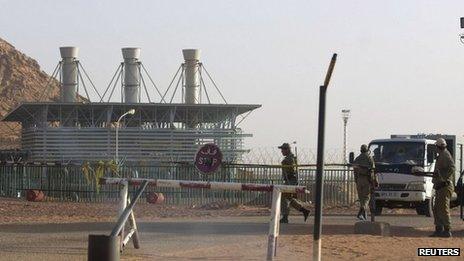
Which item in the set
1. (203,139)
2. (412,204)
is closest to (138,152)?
(203,139)

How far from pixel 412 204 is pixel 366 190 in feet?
19.0

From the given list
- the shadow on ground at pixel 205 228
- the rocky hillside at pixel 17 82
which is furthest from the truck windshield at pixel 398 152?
the rocky hillside at pixel 17 82

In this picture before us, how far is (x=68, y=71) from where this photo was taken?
299ft

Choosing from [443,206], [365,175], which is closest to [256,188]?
[443,206]

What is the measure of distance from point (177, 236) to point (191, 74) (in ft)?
234

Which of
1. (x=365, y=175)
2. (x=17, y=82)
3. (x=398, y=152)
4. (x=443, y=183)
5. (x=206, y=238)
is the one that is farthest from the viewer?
(x=17, y=82)

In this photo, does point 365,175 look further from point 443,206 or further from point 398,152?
point 398,152

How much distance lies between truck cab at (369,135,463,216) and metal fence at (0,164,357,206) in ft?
14.7

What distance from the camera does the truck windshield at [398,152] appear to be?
A: 28266 millimetres

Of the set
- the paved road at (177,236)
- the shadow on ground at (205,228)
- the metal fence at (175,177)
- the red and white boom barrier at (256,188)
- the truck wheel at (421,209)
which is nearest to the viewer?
the red and white boom barrier at (256,188)

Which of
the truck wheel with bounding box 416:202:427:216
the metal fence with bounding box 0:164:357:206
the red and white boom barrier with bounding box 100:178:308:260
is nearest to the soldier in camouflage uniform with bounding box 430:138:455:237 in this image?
the red and white boom barrier with bounding box 100:178:308:260

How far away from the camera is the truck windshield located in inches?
1113

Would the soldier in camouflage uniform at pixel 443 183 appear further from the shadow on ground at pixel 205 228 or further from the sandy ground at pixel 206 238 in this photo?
the shadow on ground at pixel 205 228

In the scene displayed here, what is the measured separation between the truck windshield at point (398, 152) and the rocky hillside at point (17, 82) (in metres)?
111
